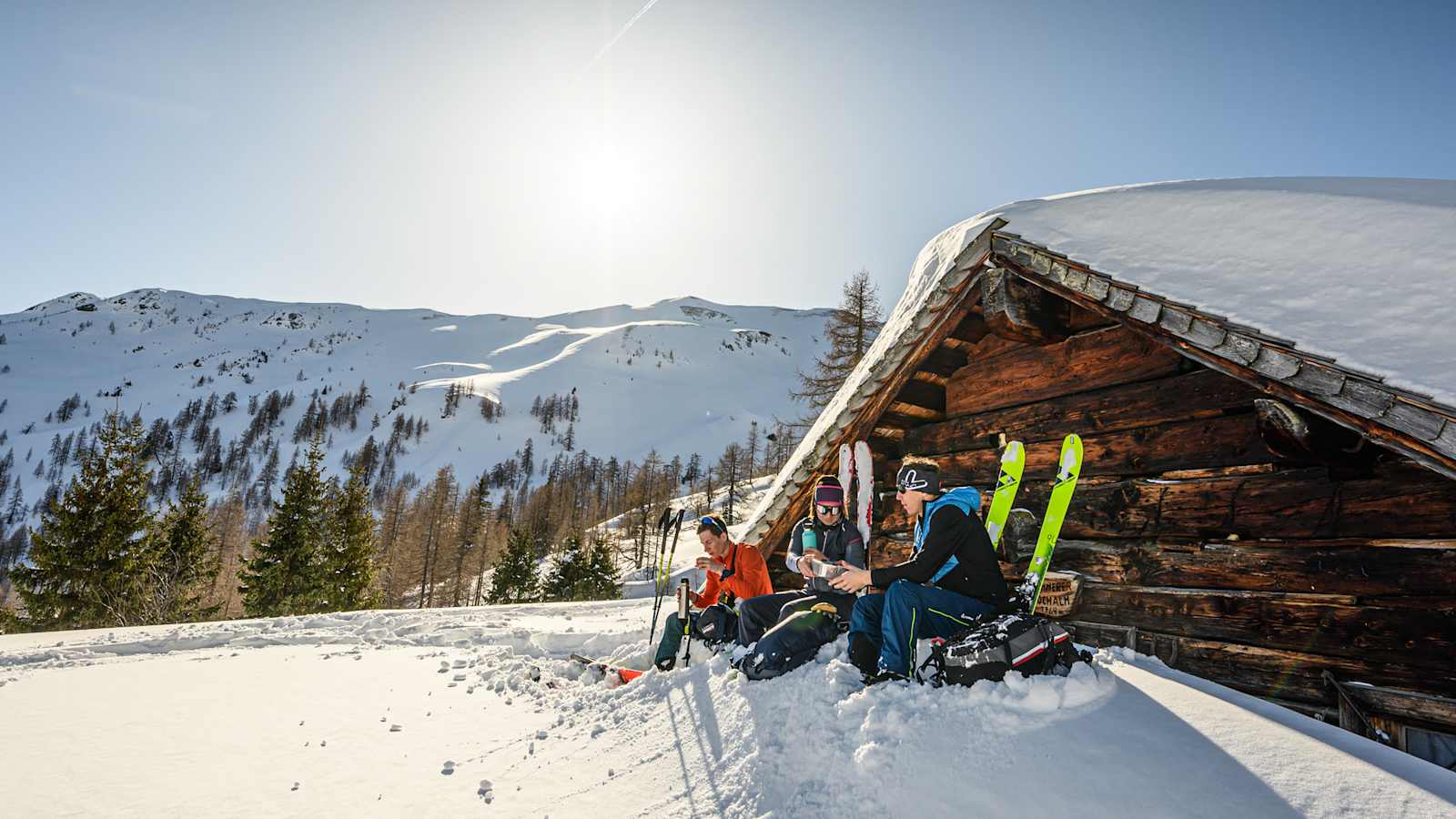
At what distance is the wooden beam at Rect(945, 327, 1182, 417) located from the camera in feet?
17.7

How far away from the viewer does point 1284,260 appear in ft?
15.4

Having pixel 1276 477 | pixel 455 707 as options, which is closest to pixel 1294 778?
pixel 1276 477

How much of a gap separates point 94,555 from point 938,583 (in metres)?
26.4

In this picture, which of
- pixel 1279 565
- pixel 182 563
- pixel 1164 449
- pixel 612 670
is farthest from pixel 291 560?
pixel 1279 565

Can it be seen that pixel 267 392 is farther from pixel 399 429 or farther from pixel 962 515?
pixel 962 515

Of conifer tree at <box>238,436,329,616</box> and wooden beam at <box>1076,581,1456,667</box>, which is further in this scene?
conifer tree at <box>238,436,329,616</box>

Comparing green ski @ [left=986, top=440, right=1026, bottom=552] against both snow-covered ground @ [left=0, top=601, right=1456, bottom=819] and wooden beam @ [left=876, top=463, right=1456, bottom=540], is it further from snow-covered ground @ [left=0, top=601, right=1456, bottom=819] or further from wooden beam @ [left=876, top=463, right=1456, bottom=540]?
snow-covered ground @ [left=0, top=601, right=1456, bottom=819]

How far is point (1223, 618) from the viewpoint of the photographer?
4.61m

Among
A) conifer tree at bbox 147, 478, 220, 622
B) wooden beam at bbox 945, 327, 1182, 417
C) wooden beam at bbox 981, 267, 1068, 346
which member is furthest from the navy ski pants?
conifer tree at bbox 147, 478, 220, 622

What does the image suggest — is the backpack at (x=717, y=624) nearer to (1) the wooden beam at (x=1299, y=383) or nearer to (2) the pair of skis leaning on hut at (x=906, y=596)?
(2) the pair of skis leaning on hut at (x=906, y=596)

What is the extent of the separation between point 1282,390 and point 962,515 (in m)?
2.08

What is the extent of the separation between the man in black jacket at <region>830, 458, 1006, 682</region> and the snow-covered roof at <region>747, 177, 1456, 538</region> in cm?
221

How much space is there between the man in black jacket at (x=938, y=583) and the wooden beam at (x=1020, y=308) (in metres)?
2.33

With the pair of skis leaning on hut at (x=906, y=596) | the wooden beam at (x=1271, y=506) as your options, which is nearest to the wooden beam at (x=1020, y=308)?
the wooden beam at (x=1271, y=506)
